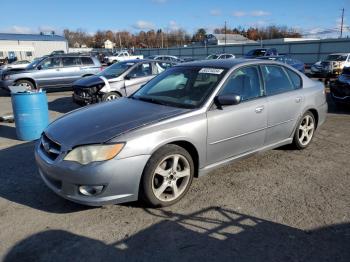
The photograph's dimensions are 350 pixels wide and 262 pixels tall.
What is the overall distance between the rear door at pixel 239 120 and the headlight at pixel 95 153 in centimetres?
123

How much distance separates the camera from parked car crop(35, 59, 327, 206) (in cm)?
344

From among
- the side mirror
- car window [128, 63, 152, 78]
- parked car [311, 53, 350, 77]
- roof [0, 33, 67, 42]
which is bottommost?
parked car [311, 53, 350, 77]

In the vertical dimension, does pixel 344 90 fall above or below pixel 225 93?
below

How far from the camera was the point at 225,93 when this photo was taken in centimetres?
434

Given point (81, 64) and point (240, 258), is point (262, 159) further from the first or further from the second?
point (81, 64)

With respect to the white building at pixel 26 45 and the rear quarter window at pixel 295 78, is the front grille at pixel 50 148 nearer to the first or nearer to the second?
the rear quarter window at pixel 295 78

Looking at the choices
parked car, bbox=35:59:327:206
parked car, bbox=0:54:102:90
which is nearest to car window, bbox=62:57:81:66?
parked car, bbox=0:54:102:90

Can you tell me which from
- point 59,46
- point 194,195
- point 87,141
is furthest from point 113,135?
point 59,46

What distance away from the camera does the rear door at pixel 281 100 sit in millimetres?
4902

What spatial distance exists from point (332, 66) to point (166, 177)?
21.5 m

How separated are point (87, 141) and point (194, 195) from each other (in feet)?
4.82

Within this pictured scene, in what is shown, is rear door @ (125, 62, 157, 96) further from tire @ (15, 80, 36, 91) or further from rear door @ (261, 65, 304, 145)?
tire @ (15, 80, 36, 91)

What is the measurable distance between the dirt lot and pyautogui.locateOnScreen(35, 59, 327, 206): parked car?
11.6 inches

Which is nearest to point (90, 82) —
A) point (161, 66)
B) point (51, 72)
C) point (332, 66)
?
point (161, 66)
